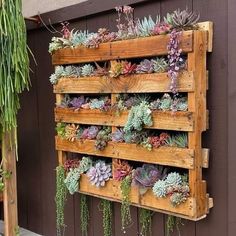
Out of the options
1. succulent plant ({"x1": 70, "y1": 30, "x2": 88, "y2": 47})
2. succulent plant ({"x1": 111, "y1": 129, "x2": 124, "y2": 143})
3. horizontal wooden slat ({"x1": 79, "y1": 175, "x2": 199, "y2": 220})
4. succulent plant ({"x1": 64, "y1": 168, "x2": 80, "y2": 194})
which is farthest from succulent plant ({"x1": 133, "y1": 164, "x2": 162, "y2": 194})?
succulent plant ({"x1": 70, "y1": 30, "x2": 88, "y2": 47})

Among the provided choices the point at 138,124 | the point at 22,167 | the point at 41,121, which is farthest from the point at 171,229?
the point at 22,167

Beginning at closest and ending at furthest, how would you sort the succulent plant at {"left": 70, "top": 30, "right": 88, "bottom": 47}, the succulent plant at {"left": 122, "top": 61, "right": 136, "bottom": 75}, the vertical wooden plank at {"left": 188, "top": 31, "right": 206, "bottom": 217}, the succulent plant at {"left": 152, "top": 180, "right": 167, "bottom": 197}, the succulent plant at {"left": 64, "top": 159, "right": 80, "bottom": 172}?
1. the vertical wooden plank at {"left": 188, "top": 31, "right": 206, "bottom": 217}
2. the succulent plant at {"left": 152, "top": 180, "right": 167, "bottom": 197}
3. the succulent plant at {"left": 122, "top": 61, "right": 136, "bottom": 75}
4. the succulent plant at {"left": 70, "top": 30, "right": 88, "bottom": 47}
5. the succulent plant at {"left": 64, "top": 159, "right": 80, "bottom": 172}

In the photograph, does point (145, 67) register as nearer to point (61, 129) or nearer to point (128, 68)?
point (128, 68)

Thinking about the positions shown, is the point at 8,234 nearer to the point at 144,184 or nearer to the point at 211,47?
Result: the point at 144,184

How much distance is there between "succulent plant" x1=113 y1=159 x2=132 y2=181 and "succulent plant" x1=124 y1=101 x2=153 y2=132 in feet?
0.81

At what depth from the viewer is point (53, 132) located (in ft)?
10.3

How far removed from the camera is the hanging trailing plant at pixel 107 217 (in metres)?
2.68

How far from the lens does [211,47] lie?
6.66 feet

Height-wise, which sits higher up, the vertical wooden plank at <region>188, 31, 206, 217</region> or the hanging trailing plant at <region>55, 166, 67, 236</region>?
the vertical wooden plank at <region>188, 31, 206, 217</region>

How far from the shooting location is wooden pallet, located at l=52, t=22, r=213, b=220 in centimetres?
195

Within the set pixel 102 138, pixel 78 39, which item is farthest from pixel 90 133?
pixel 78 39

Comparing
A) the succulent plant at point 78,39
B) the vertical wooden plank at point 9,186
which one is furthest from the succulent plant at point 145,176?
the vertical wooden plank at point 9,186

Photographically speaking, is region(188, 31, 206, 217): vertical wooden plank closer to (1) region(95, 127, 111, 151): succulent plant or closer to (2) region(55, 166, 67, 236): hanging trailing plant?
(1) region(95, 127, 111, 151): succulent plant

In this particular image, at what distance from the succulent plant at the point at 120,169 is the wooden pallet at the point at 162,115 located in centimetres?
4
